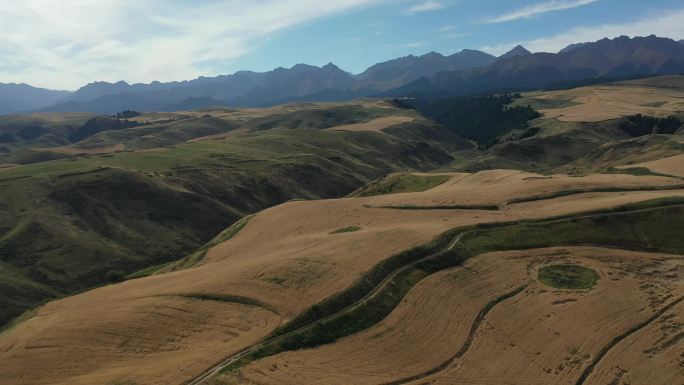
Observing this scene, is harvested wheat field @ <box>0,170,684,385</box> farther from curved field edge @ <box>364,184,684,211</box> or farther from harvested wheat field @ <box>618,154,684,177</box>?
A: harvested wheat field @ <box>618,154,684,177</box>

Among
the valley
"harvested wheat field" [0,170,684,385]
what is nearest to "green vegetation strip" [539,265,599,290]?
the valley

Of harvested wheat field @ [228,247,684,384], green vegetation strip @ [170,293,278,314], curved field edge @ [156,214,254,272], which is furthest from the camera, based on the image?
curved field edge @ [156,214,254,272]

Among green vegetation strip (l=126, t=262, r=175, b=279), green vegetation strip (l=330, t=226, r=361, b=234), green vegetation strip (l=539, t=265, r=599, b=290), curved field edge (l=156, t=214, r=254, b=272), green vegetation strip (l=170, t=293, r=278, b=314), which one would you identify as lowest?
green vegetation strip (l=126, t=262, r=175, b=279)

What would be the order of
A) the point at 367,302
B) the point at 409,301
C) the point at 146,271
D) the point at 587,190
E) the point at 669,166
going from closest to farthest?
the point at 367,302, the point at 409,301, the point at 587,190, the point at 669,166, the point at 146,271

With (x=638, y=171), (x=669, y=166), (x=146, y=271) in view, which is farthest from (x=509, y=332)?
(x=146, y=271)

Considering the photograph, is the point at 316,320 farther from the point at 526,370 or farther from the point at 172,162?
the point at 172,162

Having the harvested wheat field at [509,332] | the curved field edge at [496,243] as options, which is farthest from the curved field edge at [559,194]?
the harvested wheat field at [509,332]

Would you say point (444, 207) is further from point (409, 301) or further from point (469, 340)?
point (469, 340)
